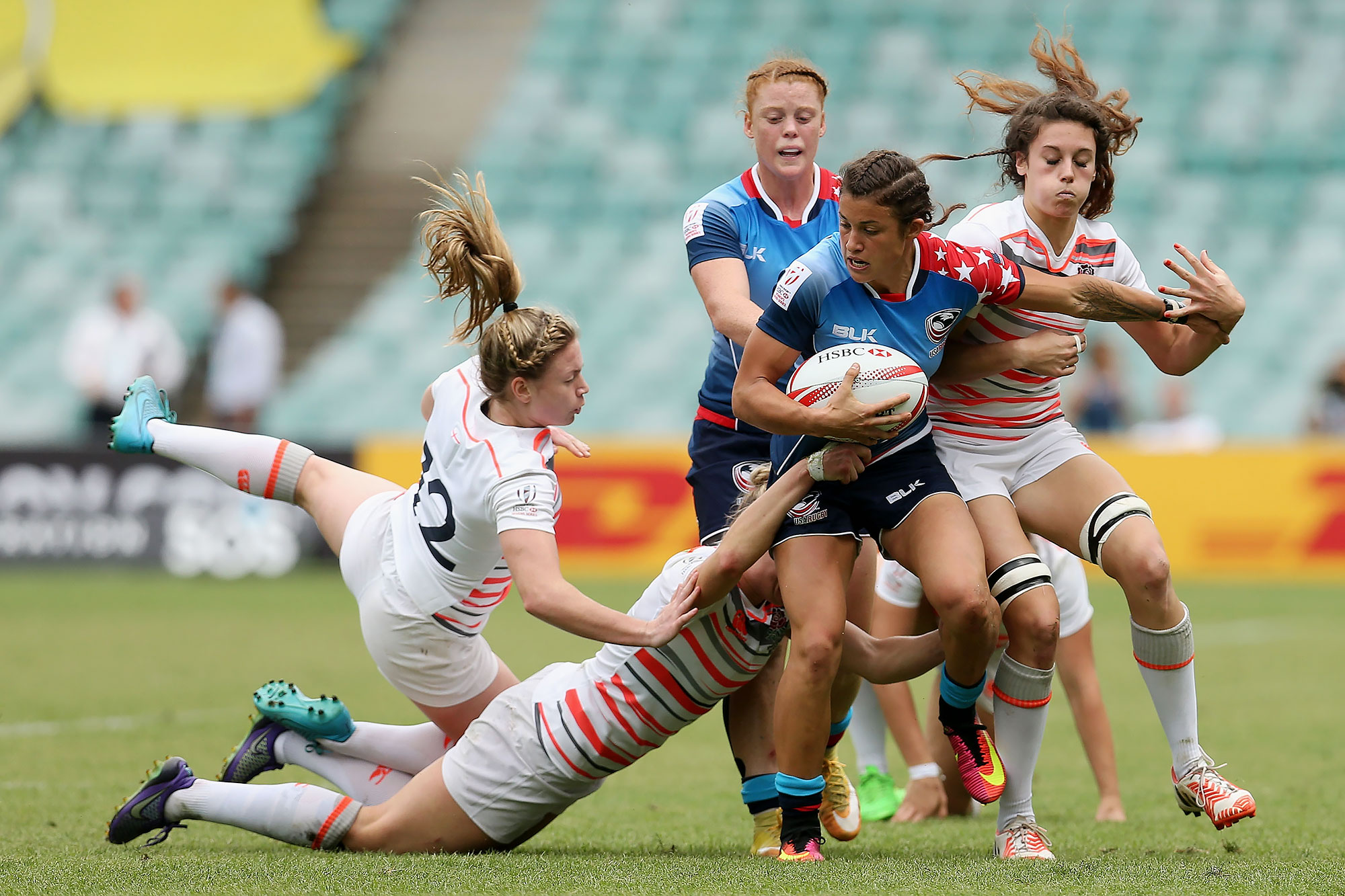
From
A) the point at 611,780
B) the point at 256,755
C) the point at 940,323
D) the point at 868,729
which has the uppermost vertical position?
the point at 940,323

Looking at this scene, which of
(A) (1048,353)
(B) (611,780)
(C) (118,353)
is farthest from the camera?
(C) (118,353)

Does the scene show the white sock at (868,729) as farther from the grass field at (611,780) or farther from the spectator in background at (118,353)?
the spectator in background at (118,353)

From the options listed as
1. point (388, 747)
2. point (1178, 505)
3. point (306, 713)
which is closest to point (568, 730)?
point (388, 747)

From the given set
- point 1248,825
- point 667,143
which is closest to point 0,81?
point 667,143

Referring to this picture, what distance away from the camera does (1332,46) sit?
17.9 metres

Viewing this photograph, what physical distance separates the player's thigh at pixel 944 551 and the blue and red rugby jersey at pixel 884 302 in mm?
218

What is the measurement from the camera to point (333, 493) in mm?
5500

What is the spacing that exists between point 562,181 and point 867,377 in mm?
14807

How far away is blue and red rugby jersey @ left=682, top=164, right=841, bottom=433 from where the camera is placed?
5270 millimetres

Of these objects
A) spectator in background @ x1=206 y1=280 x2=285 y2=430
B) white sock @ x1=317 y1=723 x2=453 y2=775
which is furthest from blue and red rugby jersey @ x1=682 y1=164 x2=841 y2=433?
spectator in background @ x1=206 y1=280 x2=285 y2=430

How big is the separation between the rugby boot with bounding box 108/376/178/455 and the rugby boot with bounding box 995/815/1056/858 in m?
3.15

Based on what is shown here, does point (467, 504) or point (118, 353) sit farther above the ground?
point (467, 504)

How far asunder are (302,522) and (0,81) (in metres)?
9.62

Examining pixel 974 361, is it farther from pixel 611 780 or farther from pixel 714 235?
pixel 611 780
